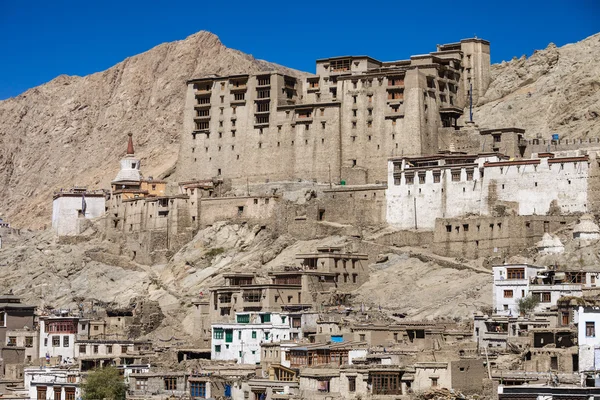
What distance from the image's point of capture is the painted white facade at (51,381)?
212ft

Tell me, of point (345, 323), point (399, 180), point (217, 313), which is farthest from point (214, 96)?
point (345, 323)

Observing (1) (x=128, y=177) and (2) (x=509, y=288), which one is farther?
(1) (x=128, y=177)

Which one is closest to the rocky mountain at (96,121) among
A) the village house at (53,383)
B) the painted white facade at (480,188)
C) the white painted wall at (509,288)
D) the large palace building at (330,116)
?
the large palace building at (330,116)

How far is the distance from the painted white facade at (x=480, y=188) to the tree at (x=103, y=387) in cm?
3493

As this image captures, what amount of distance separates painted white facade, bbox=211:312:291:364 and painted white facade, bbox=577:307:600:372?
55.0 ft

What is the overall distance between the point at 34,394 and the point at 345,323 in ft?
50.9

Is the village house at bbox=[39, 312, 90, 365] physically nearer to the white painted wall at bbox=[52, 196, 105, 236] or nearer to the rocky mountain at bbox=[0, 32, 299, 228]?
the white painted wall at bbox=[52, 196, 105, 236]

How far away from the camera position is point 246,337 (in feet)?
238

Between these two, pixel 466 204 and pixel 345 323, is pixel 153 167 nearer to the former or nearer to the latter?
pixel 466 204

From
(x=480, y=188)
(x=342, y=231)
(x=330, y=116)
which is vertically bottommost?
(x=342, y=231)

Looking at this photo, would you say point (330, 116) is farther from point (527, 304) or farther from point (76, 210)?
point (527, 304)

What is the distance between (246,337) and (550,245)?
1938cm

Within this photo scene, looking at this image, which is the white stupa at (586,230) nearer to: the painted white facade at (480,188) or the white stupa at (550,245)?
the white stupa at (550,245)

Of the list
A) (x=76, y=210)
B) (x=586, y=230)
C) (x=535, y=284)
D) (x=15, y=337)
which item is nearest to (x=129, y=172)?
(x=76, y=210)
